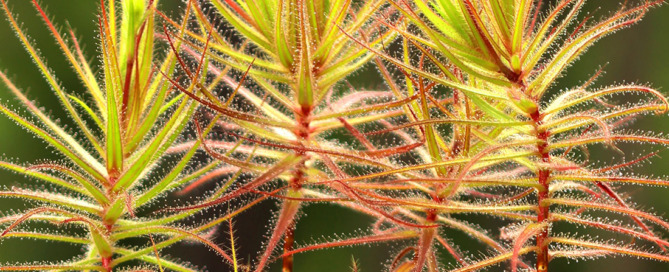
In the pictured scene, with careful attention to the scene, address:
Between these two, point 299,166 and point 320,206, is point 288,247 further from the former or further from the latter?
point 320,206

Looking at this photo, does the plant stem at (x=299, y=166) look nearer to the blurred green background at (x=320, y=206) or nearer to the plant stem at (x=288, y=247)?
the plant stem at (x=288, y=247)

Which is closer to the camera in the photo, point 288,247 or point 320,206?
point 288,247

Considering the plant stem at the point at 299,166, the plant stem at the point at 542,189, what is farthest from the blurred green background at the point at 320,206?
the plant stem at the point at 542,189

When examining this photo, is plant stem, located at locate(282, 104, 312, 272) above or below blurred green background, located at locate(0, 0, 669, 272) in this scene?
below

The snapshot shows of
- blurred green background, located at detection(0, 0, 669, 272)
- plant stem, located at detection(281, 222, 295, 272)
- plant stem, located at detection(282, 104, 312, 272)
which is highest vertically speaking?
blurred green background, located at detection(0, 0, 669, 272)

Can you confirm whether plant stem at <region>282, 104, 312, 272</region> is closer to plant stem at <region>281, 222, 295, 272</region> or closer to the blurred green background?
plant stem at <region>281, 222, 295, 272</region>

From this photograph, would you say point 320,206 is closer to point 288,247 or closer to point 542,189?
point 288,247

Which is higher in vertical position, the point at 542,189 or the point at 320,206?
the point at 320,206

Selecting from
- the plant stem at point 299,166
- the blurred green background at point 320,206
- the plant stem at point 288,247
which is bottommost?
the plant stem at point 288,247

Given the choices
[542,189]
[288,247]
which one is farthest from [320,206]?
[542,189]

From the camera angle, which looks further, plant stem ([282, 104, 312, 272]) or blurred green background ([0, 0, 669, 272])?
blurred green background ([0, 0, 669, 272])

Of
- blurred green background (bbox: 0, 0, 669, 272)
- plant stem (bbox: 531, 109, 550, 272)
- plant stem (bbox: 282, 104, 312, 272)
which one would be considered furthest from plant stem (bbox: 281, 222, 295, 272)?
blurred green background (bbox: 0, 0, 669, 272)

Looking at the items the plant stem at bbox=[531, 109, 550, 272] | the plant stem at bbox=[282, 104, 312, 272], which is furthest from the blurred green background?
the plant stem at bbox=[531, 109, 550, 272]
